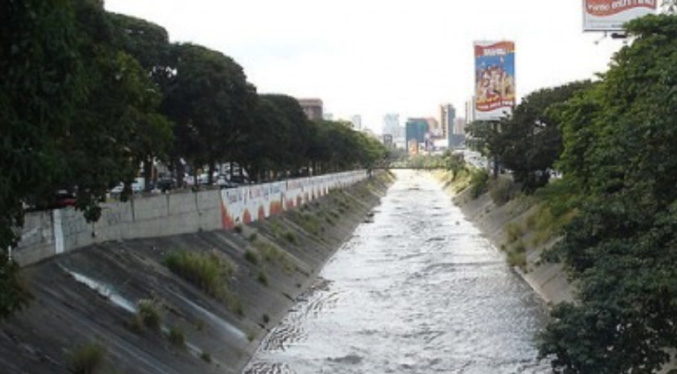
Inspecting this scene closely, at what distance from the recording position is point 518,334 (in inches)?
1286

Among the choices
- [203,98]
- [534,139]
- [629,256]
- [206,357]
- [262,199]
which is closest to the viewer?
[629,256]

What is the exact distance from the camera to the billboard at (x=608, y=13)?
2345 inches

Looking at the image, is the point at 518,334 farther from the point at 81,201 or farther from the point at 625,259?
the point at 81,201

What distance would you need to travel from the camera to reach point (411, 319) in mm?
36000

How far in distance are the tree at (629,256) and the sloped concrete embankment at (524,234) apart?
2.99m

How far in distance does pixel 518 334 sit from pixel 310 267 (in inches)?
755

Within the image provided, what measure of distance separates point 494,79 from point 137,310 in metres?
78.0

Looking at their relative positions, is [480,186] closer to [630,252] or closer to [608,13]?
[608,13]

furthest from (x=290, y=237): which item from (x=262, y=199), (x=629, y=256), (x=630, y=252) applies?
(x=629, y=256)

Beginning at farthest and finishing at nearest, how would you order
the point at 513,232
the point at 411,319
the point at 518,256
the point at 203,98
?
1. the point at 513,232
2. the point at 518,256
3. the point at 203,98
4. the point at 411,319

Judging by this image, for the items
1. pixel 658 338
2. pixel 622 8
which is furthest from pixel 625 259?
pixel 622 8

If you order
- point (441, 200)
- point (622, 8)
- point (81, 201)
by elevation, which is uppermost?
point (622, 8)

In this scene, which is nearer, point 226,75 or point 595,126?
point 595,126

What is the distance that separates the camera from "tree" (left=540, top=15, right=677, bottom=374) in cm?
1566
